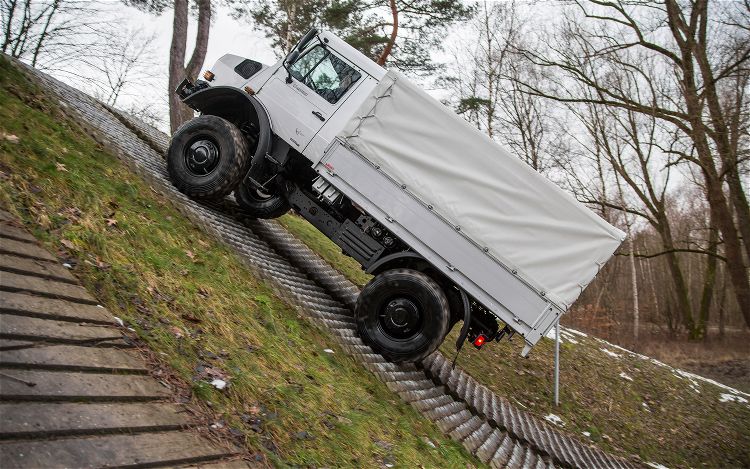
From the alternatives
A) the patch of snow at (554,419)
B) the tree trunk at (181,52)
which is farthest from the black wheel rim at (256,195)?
the tree trunk at (181,52)

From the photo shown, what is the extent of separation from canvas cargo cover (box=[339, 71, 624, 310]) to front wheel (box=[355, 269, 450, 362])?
0.88 m

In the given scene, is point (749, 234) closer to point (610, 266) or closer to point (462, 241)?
point (462, 241)

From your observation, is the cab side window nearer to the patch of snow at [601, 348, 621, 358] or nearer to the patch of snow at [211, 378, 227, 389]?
the patch of snow at [211, 378, 227, 389]

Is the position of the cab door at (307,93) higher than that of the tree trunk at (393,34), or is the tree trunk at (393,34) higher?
the tree trunk at (393,34)

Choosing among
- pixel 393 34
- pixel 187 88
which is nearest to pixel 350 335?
pixel 187 88

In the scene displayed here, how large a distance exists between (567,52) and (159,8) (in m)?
12.5

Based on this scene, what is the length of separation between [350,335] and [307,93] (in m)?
3.31

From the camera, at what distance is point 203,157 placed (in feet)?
25.4

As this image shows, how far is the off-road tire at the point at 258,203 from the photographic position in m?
8.71

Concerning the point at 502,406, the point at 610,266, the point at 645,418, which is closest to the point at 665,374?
the point at 645,418

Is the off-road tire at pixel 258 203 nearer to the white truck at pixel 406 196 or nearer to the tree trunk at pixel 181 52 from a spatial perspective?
the white truck at pixel 406 196

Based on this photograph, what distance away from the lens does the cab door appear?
7.44 metres

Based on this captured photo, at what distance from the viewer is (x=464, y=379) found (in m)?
8.55

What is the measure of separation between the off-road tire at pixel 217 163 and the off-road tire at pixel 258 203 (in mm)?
968
